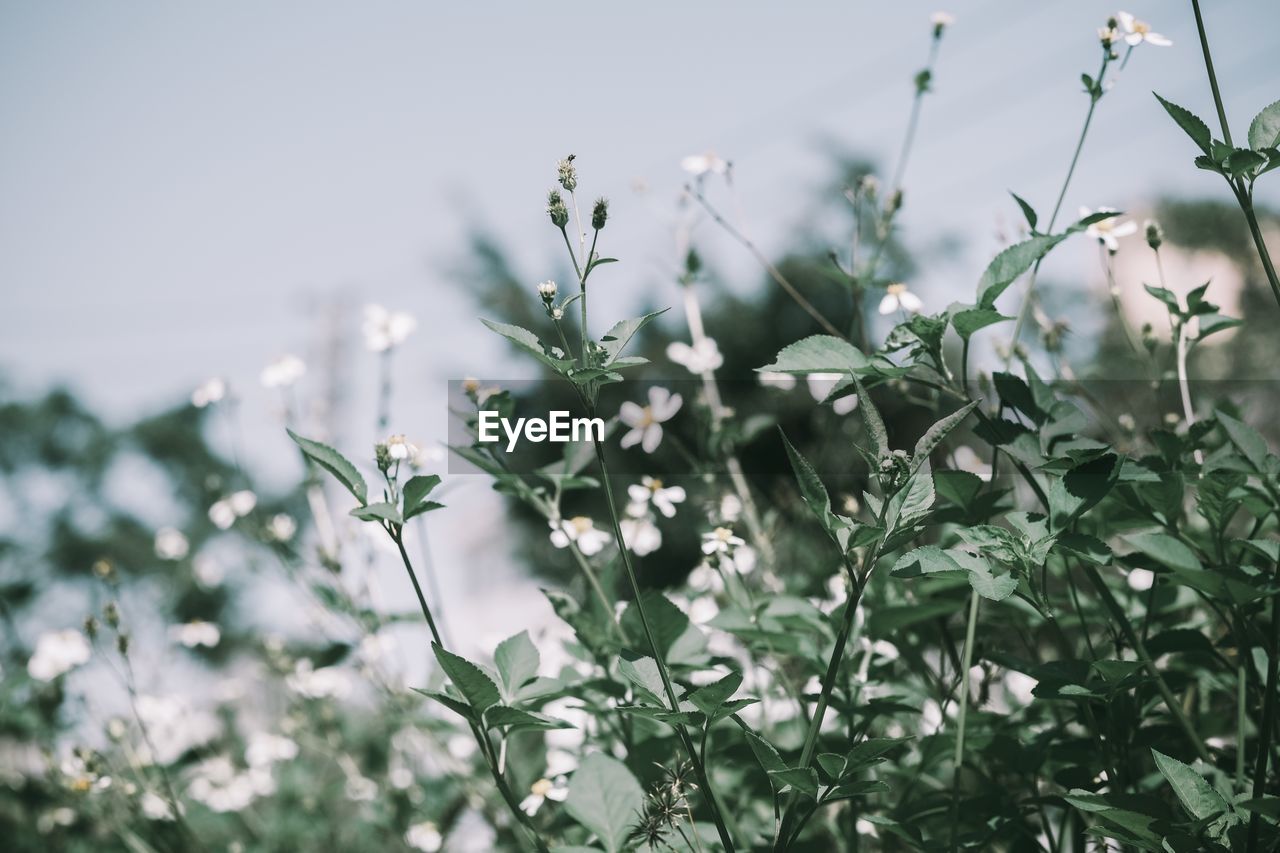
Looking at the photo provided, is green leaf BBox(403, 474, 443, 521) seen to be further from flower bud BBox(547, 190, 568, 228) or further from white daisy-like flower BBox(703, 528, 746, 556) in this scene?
white daisy-like flower BBox(703, 528, 746, 556)

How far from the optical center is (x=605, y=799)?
32.8 inches

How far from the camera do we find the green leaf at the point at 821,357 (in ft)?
2.43

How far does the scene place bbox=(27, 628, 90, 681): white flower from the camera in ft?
5.51

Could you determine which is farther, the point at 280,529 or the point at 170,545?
the point at 170,545

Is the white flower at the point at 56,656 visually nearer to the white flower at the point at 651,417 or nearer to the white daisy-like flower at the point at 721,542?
the white flower at the point at 651,417

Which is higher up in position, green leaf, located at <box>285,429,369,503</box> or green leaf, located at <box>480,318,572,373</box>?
green leaf, located at <box>480,318,572,373</box>

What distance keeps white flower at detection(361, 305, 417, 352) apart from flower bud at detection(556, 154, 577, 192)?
62cm

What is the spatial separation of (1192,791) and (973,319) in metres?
0.40

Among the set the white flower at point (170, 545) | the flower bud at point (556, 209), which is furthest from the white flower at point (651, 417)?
the white flower at point (170, 545)

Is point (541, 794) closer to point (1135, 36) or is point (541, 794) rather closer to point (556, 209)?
point (556, 209)

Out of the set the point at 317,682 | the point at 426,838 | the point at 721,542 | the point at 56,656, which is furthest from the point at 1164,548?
the point at 56,656

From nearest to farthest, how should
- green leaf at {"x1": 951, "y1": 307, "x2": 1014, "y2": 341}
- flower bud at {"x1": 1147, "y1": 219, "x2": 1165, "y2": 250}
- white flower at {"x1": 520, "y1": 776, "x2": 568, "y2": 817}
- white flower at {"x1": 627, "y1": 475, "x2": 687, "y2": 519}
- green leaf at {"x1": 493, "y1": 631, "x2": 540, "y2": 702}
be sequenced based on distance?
green leaf at {"x1": 951, "y1": 307, "x2": 1014, "y2": 341}, green leaf at {"x1": 493, "y1": 631, "x2": 540, "y2": 702}, white flower at {"x1": 520, "y1": 776, "x2": 568, "y2": 817}, flower bud at {"x1": 1147, "y1": 219, "x2": 1165, "y2": 250}, white flower at {"x1": 627, "y1": 475, "x2": 687, "y2": 519}

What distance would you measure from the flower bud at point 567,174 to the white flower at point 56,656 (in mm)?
1487

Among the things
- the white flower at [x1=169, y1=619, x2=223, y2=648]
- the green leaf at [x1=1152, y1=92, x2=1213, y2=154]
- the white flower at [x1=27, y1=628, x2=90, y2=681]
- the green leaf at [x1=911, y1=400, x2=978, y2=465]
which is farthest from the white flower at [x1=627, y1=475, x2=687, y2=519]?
the white flower at [x1=169, y1=619, x2=223, y2=648]
